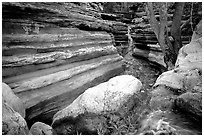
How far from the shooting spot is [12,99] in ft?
12.5

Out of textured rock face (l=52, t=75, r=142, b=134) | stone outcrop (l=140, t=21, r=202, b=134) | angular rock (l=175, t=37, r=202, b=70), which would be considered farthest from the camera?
angular rock (l=175, t=37, r=202, b=70)

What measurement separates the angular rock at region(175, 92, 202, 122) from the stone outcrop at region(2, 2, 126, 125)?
296cm

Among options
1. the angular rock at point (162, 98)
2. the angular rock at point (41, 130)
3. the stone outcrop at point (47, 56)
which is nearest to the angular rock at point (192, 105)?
the angular rock at point (162, 98)

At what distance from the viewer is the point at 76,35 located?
6102mm

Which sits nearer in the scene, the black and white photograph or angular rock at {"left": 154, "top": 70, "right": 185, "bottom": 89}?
the black and white photograph

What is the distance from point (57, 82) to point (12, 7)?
1.99 m

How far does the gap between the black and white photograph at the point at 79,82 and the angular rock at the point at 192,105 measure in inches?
0.5

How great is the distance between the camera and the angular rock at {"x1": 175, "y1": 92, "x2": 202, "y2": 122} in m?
2.74

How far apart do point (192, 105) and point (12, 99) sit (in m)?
3.18

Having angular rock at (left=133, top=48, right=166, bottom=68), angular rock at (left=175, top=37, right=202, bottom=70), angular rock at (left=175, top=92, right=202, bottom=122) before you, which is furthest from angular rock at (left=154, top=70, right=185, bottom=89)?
angular rock at (left=133, top=48, right=166, bottom=68)

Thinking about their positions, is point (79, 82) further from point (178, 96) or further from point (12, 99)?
point (178, 96)

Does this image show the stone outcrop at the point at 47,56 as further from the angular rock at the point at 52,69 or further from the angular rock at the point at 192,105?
the angular rock at the point at 192,105

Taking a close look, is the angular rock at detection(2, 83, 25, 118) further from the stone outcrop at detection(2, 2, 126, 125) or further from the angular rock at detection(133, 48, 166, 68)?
the angular rock at detection(133, 48, 166, 68)

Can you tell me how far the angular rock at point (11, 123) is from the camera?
9.87 feet
